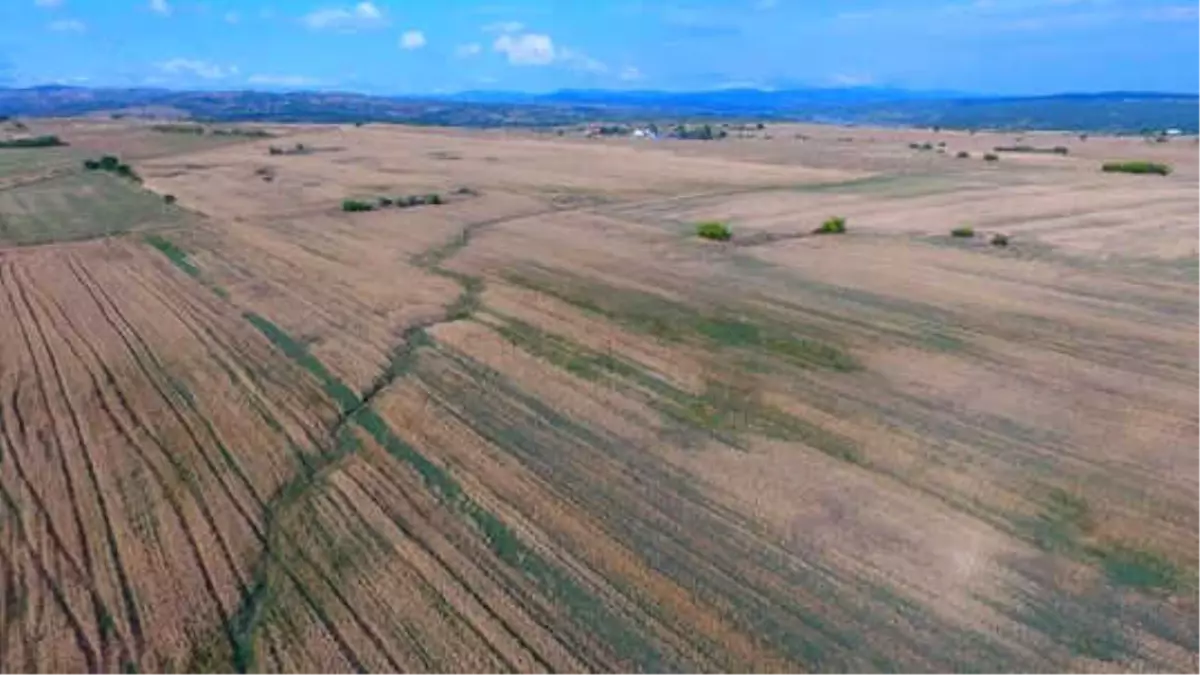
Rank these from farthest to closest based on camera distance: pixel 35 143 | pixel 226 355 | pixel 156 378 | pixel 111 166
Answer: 1. pixel 35 143
2. pixel 111 166
3. pixel 226 355
4. pixel 156 378

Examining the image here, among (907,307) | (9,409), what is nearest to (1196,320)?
(907,307)

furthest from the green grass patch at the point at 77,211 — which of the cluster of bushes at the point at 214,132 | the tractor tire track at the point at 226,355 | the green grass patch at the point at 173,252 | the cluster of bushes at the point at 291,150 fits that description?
the cluster of bushes at the point at 214,132

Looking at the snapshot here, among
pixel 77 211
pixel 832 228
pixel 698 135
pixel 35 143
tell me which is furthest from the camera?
pixel 698 135

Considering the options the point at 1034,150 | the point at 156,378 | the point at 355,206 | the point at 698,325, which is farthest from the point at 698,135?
the point at 156,378

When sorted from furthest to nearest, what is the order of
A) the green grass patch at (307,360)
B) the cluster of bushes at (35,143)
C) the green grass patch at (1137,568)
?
the cluster of bushes at (35,143), the green grass patch at (307,360), the green grass patch at (1137,568)

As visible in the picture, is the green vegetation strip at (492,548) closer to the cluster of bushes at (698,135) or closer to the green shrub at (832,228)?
the green shrub at (832,228)

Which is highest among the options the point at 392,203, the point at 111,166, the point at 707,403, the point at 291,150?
the point at 707,403

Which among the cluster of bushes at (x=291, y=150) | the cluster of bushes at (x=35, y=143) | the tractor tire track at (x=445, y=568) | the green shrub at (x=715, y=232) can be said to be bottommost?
the cluster of bushes at (x=35, y=143)

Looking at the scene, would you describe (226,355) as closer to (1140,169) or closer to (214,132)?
(1140,169)

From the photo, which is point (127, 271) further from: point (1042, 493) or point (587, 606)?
point (1042, 493)
